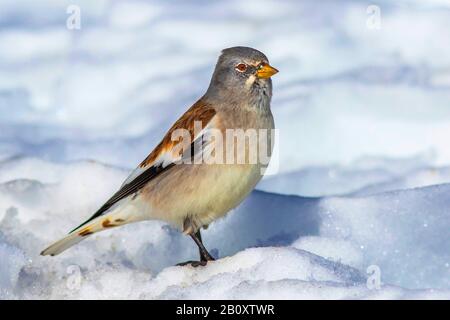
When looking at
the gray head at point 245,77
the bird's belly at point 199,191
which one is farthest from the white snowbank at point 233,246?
the gray head at point 245,77

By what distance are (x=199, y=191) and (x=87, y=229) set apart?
2.13ft

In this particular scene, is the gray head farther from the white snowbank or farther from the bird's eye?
the white snowbank

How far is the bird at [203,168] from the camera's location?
17.7 ft

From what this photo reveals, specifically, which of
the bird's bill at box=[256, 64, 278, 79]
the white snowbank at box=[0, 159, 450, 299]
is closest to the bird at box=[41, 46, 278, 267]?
A: the bird's bill at box=[256, 64, 278, 79]

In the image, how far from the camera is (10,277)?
5.59m

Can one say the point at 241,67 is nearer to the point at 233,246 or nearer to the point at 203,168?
the point at 203,168

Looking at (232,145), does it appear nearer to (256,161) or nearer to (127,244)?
(256,161)

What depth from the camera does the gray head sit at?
5.65 metres

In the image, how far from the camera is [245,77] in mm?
5684

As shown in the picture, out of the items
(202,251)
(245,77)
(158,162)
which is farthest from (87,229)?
(245,77)

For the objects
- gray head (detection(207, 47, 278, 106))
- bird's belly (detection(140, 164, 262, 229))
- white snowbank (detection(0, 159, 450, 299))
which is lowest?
white snowbank (detection(0, 159, 450, 299))

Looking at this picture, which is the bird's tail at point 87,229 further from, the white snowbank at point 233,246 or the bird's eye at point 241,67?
the bird's eye at point 241,67

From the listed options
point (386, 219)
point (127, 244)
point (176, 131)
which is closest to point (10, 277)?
point (127, 244)

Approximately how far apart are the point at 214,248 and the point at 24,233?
1097 millimetres
